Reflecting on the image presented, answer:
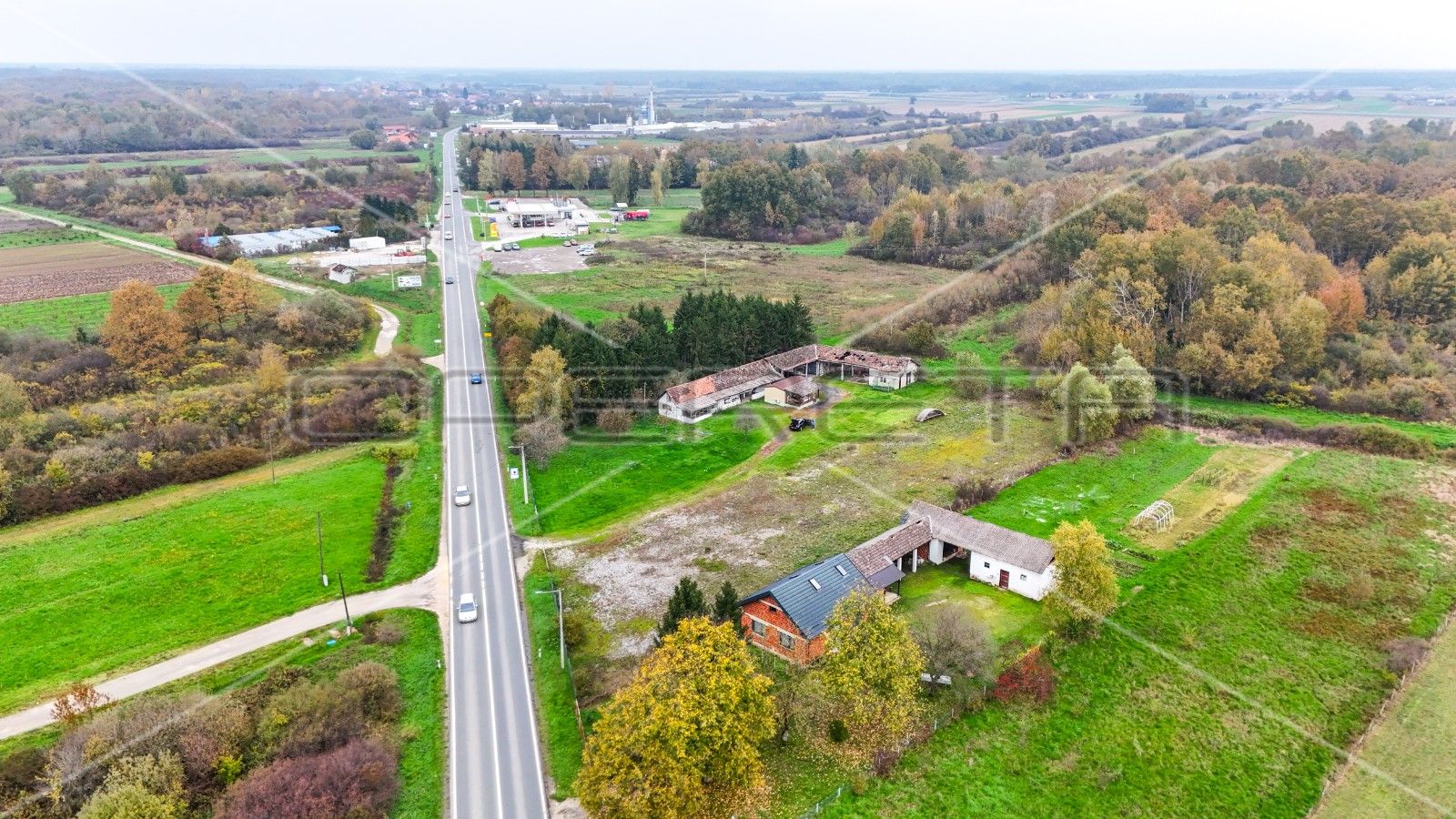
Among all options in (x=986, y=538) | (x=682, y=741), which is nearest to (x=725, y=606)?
(x=682, y=741)

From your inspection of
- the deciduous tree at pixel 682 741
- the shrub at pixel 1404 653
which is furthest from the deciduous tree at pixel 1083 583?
the deciduous tree at pixel 682 741

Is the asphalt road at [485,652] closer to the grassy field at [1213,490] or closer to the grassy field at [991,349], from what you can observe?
the grassy field at [1213,490]

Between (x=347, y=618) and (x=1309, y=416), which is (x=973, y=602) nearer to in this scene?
(x=347, y=618)

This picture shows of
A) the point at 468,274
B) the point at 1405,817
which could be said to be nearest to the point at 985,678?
the point at 1405,817

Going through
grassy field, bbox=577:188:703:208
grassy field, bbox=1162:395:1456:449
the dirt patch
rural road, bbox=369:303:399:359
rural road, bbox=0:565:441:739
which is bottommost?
rural road, bbox=0:565:441:739

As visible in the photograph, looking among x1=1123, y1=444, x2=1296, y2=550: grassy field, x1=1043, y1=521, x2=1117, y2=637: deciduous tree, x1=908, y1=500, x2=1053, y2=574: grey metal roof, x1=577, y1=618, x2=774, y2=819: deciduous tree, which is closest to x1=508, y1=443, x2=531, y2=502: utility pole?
x1=908, y1=500, x2=1053, y2=574: grey metal roof

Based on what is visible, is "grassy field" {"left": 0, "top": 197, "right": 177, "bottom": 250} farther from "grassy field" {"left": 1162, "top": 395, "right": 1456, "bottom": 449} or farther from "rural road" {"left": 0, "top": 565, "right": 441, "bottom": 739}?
"grassy field" {"left": 1162, "top": 395, "right": 1456, "bottom": 449}

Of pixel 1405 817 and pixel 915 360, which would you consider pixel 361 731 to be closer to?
pixel 1405 817
